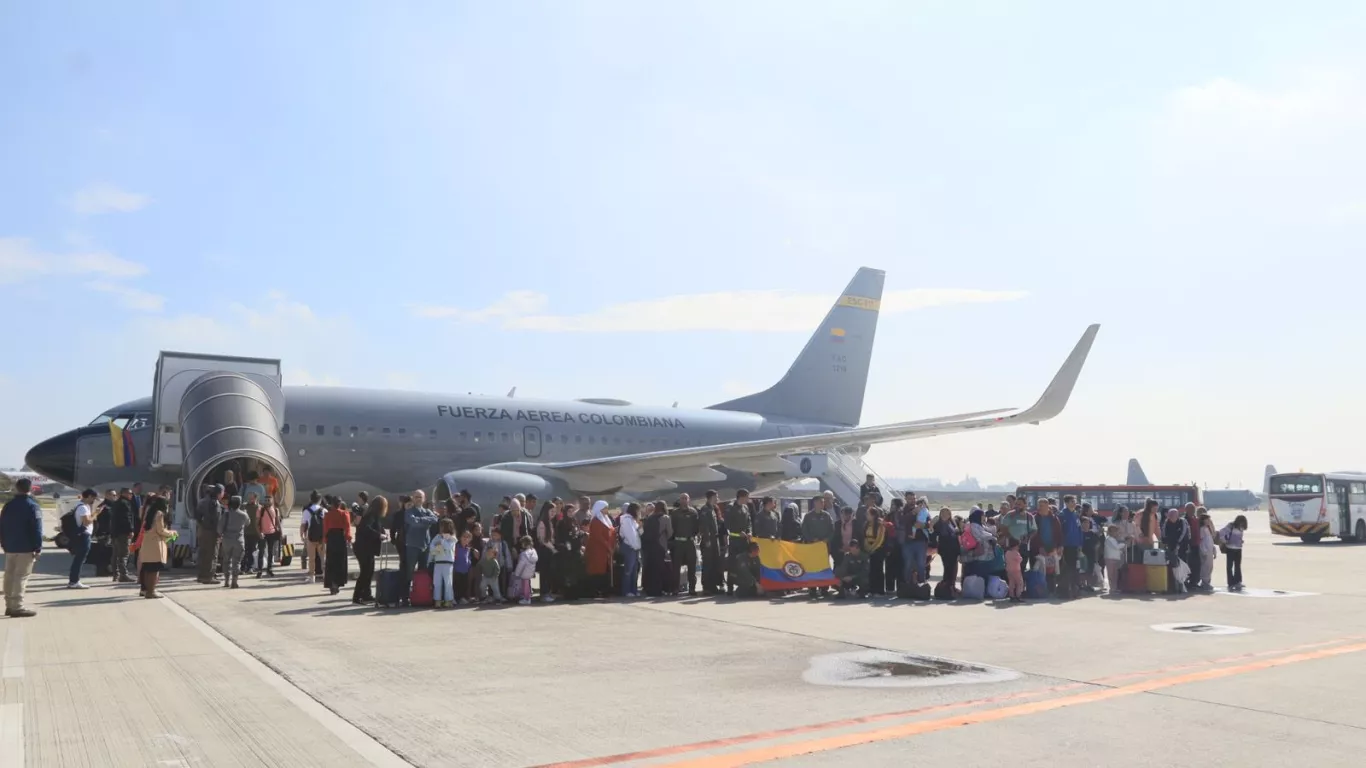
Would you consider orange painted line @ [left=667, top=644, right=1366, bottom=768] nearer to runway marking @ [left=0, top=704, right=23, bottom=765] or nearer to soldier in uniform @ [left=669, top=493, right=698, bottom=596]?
runway marking @ [left=0, top=704, right=23, bottom=765]

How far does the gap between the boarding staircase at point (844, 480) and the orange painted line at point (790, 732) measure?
68.8 ft

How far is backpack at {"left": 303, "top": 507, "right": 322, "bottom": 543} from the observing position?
16.3 meters

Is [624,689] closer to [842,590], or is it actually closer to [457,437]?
[842,590]

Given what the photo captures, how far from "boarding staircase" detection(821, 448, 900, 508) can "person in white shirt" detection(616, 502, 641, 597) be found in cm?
1472

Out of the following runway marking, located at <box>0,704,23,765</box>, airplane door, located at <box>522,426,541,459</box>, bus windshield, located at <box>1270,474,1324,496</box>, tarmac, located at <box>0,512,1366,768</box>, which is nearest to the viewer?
runway marking, located at <box>0,704,23,765</box>

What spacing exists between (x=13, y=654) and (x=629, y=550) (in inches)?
297

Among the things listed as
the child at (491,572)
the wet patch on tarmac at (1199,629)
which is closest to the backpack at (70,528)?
the child at (491,572)

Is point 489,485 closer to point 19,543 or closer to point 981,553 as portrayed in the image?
point 19,543

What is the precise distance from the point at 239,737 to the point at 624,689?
2.70m

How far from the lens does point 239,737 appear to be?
19.5 ft

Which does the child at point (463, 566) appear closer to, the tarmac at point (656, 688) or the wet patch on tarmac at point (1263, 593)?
the tarmac at point (656, 688)

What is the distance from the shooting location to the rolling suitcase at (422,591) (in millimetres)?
12852

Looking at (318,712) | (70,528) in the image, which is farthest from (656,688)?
(70,528)

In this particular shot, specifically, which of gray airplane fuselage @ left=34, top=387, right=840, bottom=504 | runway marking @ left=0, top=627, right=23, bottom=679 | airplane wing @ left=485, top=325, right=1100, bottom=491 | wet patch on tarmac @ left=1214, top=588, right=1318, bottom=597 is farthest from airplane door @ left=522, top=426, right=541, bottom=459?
wet patch on tarmac @ left=1214, top=588, right=1318, bottom=597
